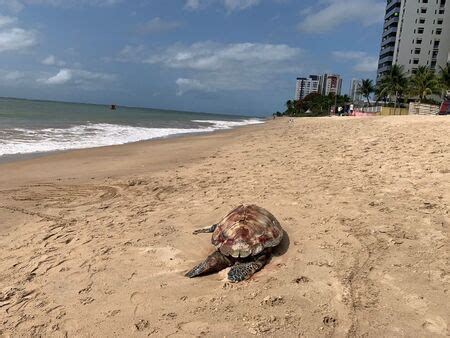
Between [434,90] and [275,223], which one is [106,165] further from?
Result: [434,90]

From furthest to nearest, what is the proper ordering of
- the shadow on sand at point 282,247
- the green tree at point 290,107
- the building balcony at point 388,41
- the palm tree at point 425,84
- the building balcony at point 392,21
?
1. the green tree at point 290,107
2. the building balcony at point 388,41
3. the building balcony at point 392,21
4. the palm tree at point 425,84
5. the shadow on sand at point 282,247

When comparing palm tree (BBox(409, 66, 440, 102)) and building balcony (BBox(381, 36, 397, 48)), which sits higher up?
building balcony (BBox(381, 36, 397, 48))

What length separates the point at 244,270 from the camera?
4.12 metres

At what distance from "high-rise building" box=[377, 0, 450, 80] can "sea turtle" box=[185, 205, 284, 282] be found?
83.3 meters

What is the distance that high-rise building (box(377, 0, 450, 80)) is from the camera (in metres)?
77.6

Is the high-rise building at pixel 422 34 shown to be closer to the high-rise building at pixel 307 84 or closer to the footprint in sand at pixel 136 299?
the footprint in sand at pixel 136 299

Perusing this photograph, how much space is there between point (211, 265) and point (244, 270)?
400 mm

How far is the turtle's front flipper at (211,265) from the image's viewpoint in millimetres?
4203

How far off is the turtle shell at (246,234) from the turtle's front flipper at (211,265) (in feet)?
0.28

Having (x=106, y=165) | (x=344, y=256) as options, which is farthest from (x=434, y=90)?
(x=344, y=256)

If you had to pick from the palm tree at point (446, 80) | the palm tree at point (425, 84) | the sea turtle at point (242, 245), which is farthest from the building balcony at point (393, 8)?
the sea turtle at point (242, 245)

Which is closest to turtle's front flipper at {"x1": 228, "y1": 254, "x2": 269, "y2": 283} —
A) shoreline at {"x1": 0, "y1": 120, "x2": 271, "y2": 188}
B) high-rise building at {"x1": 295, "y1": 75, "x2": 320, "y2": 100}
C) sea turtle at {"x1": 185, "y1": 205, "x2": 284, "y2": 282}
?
sea turtle at {"x1": 185, "y1": 205, "x2": 284, "y2": 282}

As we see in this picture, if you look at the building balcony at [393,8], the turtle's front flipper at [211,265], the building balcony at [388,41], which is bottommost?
the turtle's front flipper at [211,265]

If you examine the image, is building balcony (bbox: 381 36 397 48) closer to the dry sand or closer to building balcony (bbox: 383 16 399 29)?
building balcony (bbox: 383 16 399 29)
